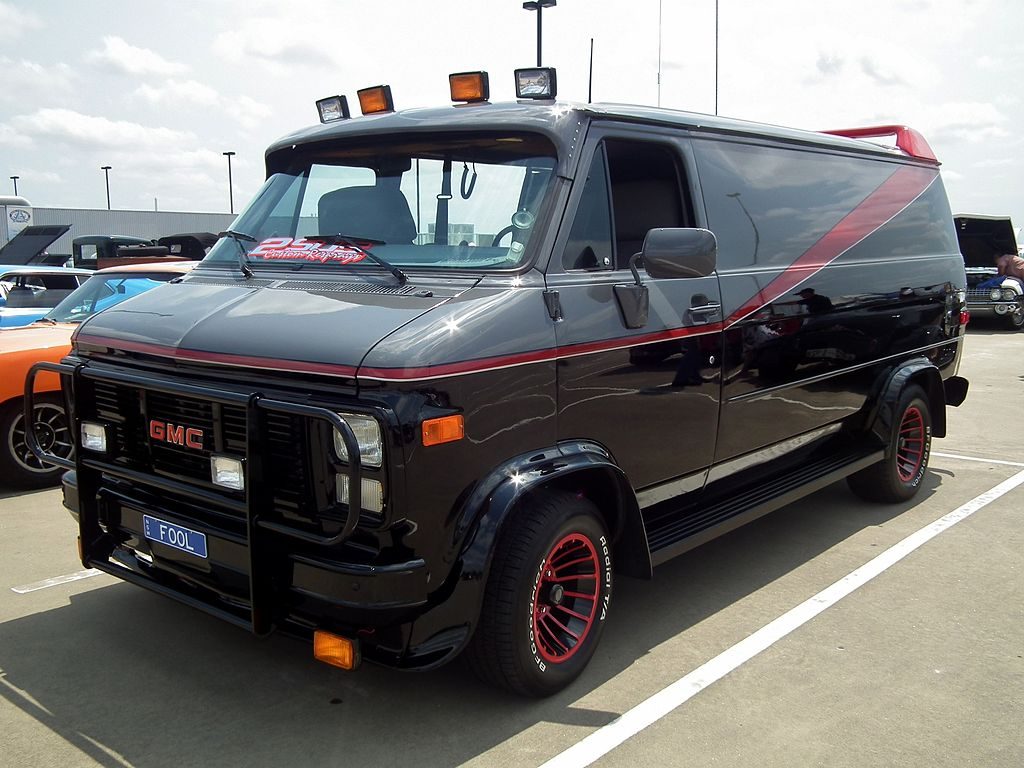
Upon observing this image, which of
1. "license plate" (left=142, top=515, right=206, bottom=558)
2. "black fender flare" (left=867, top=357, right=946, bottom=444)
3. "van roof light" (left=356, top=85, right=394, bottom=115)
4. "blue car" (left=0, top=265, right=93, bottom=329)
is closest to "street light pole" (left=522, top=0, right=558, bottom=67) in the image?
"blue car" (left=0, top=265, right=93, bottom=329)

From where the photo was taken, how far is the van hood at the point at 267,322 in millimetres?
3219

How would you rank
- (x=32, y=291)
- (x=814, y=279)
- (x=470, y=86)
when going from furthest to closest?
(x=32, y=291), (x=814, y=279), (x=470, y=86)

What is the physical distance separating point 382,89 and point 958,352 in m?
5.12

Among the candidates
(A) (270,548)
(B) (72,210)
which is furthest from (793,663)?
(B) (72,210)

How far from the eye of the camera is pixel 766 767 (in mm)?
3174

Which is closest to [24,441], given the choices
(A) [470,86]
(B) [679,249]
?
(A) [470,86]

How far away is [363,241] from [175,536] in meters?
1.50

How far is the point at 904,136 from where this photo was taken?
690 cm

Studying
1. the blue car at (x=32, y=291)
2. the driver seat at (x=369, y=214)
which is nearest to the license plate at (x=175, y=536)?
the driver seat at (x=369, y=214)

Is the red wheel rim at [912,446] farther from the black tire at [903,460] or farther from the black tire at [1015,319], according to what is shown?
the black tire at [1015,319]

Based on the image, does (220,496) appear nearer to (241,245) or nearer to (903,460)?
(241,245)

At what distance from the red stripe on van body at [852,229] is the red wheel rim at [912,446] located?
1464mm

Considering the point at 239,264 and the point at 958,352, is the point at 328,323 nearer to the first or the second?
the point at 239,264

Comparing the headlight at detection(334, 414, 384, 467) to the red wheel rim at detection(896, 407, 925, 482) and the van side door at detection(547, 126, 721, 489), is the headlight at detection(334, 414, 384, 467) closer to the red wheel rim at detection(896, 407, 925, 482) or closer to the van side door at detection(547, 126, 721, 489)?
the van side door at detection(547, 126, 721, 489)
